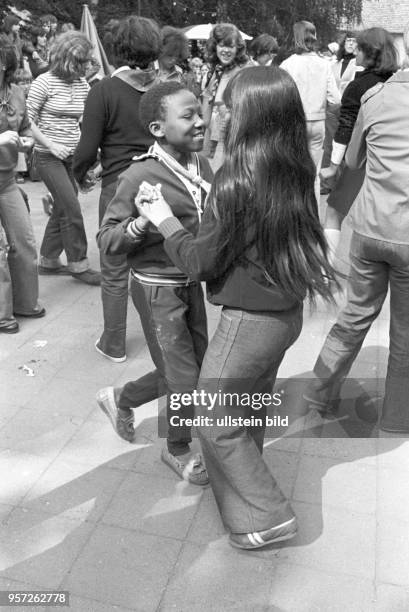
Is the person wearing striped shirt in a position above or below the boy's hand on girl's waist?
below

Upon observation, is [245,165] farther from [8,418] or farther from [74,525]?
[8,418]

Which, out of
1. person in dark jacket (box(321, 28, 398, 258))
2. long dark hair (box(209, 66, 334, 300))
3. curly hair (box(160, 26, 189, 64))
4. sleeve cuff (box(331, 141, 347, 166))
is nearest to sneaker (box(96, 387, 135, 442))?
long dark hair (box(209, 66, 334, 300))

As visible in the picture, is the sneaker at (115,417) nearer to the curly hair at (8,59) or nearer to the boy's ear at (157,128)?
the boy's ear at (157,128)

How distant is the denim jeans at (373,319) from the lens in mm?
3213

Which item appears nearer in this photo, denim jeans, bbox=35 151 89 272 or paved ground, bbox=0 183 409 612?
paved ground, bbox=0 183 409 612

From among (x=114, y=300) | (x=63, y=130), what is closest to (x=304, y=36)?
(x=63, y=130)

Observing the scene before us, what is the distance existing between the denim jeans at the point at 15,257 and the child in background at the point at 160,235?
1.94 m

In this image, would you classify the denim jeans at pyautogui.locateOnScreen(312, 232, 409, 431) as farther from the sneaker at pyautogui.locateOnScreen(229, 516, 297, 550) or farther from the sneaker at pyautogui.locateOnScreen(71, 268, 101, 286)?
the sneaker at pyautogui.locateOnScreen(71, 268, 101, 286)

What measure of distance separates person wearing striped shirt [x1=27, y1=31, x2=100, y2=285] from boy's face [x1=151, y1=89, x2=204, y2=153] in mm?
2545

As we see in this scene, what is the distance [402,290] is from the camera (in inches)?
128

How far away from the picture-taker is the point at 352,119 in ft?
15.0

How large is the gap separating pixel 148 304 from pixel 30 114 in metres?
2.92

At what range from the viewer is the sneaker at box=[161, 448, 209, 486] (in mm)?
3076

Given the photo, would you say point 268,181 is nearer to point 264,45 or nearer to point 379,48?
point 379,48
